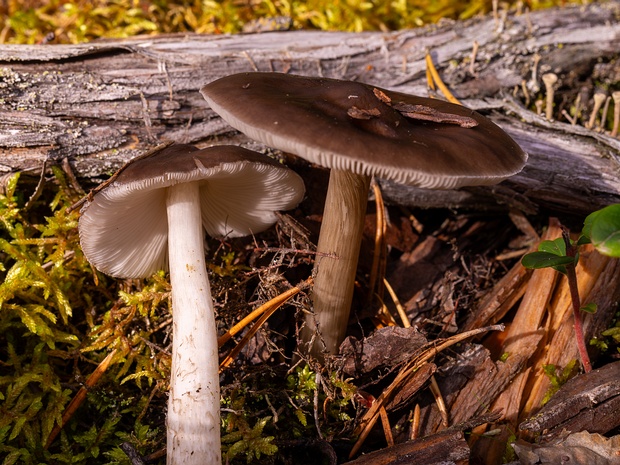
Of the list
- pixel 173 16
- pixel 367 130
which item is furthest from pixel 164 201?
pixel 173 16

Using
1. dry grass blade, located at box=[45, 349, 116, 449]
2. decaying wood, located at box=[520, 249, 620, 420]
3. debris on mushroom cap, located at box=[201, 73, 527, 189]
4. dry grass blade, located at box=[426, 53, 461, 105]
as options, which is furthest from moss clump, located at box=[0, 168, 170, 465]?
dry grass blade, located at box=[426, 53, 461, 105]

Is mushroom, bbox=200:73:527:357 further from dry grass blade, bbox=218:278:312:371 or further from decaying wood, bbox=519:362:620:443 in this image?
decaying wood, bbox=519:362:620:443

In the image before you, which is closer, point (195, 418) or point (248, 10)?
point (195, 418)

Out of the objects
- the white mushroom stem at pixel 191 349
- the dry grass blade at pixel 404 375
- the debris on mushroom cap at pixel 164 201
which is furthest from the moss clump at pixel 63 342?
the dry grass blade at pixel 404 375

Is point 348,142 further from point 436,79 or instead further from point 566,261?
point 436,79

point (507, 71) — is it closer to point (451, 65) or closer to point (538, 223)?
point (451, 65)

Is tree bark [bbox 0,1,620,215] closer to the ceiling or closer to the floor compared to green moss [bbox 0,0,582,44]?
closer to the floor

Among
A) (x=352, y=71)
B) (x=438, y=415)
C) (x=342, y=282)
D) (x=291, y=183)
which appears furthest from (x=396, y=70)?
(x=438, y=415)

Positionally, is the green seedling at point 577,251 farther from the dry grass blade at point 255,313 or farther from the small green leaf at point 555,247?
the dry grass blade at point 255,313
